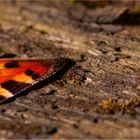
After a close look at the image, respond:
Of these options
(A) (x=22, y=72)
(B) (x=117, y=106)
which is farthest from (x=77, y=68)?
(B) (x=117, y=106)

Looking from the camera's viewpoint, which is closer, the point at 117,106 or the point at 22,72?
the point at 117,106

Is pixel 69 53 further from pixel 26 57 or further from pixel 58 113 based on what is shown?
pixel 58 113

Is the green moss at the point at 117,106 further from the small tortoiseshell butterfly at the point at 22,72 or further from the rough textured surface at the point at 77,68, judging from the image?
the small tortoiseshell butterfly at the point at 22,72

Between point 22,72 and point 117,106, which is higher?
point 22,72

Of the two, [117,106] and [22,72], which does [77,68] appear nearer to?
[22,72]

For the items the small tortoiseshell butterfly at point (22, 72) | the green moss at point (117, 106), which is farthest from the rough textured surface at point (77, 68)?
the small tortoiseshell butterfly at point (22, 72)

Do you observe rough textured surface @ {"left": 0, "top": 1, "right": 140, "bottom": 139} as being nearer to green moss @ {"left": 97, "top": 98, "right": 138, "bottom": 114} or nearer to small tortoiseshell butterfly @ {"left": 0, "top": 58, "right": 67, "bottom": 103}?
green moss @ {"left": 97, "top": 98, "right": 138, "bottom": 114}

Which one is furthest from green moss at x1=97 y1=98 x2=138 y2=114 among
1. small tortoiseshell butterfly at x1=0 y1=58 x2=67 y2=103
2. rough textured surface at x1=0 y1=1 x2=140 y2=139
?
small tortoiseshell butterfly at x1=0 y1=58 x2=67 y2=103
